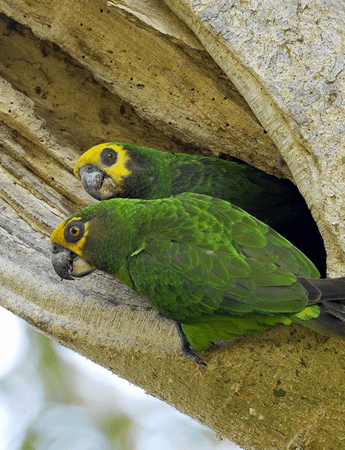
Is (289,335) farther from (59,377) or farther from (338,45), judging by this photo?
(59,377)

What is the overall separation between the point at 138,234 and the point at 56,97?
1327 mm

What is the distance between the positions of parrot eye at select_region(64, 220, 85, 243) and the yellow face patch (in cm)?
54

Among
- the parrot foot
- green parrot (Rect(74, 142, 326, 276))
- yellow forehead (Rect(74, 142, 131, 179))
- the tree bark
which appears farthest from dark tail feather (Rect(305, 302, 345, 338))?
yellow forehead (Rect(74, 142, 131, 179))

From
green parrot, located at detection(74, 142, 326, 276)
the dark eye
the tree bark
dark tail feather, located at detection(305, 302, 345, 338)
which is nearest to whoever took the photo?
dark tail feather, located at detection(305, 302, 345, 338)

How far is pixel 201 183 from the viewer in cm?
287

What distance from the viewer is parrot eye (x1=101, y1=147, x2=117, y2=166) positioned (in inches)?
116

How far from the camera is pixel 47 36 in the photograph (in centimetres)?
299

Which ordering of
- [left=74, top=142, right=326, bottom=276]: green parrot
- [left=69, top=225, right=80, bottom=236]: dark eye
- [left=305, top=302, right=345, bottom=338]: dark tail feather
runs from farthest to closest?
1. [left=74, top=142, right=326, bottom=276]: green parrot
2. [left=69, top=225, right=80, bottom=236]: dark eye
3. [left=305, top=302, right=345, bottom=338]: dark tail feather

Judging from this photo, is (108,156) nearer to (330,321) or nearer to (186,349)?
(186,349)

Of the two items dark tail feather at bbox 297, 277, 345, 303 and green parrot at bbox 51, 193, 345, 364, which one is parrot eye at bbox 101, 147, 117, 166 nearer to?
green parrot at bbox 51, 193, 345, 364

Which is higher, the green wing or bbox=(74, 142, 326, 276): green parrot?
bbox=(74, 142, 326, 276): green parrot

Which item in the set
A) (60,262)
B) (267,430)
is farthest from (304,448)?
(60,262)

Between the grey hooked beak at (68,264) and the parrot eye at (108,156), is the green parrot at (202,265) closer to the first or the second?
the grey hooked beak at (68,264)

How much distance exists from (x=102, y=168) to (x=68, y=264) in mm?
652
